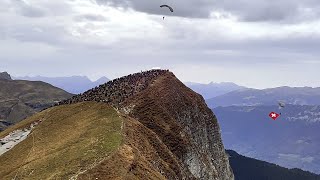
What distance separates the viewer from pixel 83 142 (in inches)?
2405

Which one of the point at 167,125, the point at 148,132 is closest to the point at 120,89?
the point at 167,125

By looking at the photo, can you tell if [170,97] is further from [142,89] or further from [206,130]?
[206,130]

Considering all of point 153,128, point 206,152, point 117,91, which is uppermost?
point 117,91

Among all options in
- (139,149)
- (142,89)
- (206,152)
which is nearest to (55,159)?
(139,149)

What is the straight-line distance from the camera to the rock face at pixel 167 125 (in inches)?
2847

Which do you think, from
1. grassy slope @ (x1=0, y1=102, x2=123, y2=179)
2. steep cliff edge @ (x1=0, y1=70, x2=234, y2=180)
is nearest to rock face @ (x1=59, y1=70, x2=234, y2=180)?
steep cliff edge @ (x1=0, y1=70, x2=234, y2=180)

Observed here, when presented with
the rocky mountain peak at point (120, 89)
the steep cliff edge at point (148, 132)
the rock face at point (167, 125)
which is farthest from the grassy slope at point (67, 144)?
the rocky mountain peak at point (120, 89)

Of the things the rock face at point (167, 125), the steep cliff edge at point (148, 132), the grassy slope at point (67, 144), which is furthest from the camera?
the rock face at point (167, 125)

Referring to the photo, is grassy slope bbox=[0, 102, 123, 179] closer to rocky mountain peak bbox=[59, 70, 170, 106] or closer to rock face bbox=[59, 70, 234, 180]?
rock face bbox=[59, 70, 234, 180]

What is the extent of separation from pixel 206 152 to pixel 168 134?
19226mm

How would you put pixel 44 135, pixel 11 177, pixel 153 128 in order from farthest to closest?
pixel 153 128 < pixel 44 135 < pixel 11 177

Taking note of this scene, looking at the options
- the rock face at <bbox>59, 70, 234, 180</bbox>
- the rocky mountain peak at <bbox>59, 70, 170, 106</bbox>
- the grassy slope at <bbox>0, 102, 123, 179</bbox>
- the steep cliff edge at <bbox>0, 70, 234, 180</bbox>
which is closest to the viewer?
the grassy slope at <bbox>0, 102, 123, 179</bbox>

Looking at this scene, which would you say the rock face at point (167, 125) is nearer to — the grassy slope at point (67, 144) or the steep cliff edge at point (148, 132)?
the steep cliff edge at point (148, 132)

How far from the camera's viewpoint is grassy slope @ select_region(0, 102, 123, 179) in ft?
176
